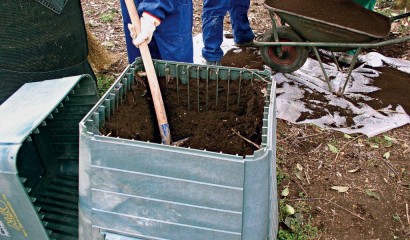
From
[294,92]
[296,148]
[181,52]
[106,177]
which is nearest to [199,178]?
[106,177]

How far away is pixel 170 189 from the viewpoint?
1.38 metres

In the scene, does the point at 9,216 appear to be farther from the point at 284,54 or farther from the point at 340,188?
the point at 284,54

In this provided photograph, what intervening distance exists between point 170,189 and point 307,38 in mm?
2535

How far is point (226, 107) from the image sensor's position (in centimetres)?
194

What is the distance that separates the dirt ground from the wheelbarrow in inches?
26.2

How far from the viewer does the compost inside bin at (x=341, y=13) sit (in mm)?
3393

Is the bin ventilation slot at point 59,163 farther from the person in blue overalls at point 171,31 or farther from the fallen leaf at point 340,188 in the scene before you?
the fallen leaf at point 340,188

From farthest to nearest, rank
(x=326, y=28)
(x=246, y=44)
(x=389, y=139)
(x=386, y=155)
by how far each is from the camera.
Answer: (x=246, y=44), (x=326, y=28), (x=389, y=139), (x=386, y=155)

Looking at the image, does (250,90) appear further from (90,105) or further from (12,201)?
(12,201)

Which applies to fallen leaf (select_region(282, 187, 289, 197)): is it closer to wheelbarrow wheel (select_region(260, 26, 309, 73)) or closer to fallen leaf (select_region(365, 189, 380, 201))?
fallen leaf (select_region(365, 189, 380, 201))

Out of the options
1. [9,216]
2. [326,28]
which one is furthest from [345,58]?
[9,216]

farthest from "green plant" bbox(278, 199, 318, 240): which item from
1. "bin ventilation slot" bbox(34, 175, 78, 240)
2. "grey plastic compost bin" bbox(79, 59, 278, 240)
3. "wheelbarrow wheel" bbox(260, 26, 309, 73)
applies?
"wheelbarrow wheel" bbox(260, 26, 309, 73)

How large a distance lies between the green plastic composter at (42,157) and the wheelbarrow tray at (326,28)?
2.00m

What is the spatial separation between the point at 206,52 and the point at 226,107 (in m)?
1.90
